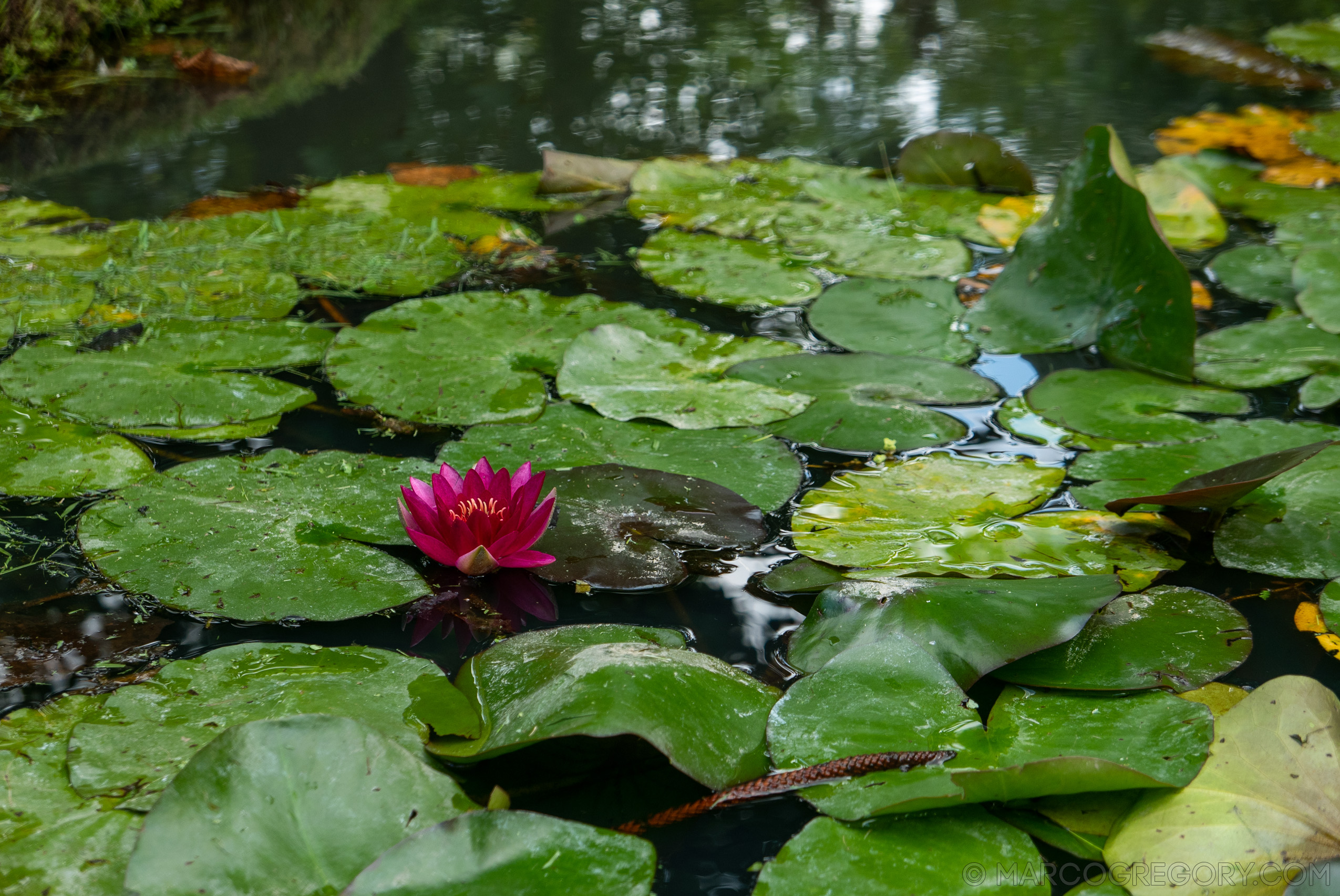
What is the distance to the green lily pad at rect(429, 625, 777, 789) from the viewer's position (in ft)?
3.02

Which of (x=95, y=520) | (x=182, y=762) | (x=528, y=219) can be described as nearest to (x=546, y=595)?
(x=182, y=762)

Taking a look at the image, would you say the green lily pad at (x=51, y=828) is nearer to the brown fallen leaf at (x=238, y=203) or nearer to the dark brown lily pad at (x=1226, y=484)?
the dark brown lily pad at (x=1226, y=484)

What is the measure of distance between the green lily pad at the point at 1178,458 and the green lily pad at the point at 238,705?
1025 mm

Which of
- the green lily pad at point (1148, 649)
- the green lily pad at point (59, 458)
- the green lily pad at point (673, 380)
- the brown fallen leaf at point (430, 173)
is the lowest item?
the green lily pad at point (1148, 649)

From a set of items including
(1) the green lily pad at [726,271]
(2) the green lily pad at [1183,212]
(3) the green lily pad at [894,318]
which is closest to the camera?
(3) the green lily pad at [894,318]

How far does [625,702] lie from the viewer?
933mm

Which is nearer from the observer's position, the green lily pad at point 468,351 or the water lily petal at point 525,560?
the water lily petal at point 525,560

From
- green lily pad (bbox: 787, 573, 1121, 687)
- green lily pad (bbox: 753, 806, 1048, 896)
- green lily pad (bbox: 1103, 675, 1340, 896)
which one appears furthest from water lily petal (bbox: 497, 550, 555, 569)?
green lily pad (bbox: 1103, 675, 1340, 896)

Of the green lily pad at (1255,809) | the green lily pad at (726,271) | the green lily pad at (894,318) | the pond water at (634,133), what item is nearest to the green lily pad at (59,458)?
the pond water at (634,133)

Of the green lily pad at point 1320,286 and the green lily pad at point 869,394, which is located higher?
the green lily pad at point 1320,286

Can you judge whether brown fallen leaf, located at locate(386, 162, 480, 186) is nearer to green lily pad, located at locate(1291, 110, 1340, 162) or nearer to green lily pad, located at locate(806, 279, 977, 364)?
green lily pad, located at locate(806, 279, 977, 364)

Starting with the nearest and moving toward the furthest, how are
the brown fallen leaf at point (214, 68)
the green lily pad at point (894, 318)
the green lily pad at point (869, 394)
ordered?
the green lily pad at point (869, 394), the green lily pad at point (894, 318), the brown fallen leaf at point (214, 68)

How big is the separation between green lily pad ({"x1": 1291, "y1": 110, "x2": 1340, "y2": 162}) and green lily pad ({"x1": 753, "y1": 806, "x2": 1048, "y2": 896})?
2996mm

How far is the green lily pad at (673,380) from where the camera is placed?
163 centimetres
